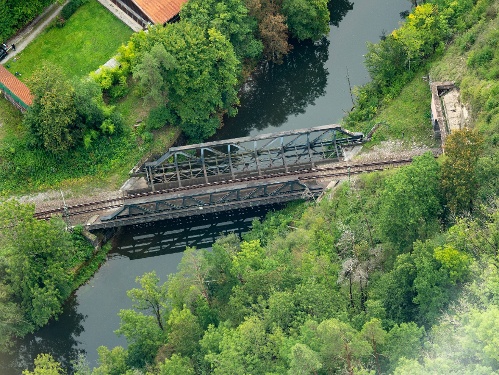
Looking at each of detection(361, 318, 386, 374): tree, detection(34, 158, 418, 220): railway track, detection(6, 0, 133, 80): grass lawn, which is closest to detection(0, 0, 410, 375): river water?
detection(34, 158, 418, 220): railway track

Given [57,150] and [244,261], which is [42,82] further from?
[244,261]

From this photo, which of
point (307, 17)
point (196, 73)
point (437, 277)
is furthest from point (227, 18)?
point (437, 277)

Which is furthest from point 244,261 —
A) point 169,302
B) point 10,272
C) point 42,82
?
point 42,82

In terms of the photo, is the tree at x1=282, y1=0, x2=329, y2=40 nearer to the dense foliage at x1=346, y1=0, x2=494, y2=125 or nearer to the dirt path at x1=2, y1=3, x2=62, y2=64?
the dense foliage at x1=346, y1=0, x2=494, y2=125

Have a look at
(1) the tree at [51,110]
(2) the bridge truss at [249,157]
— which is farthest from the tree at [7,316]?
(2) the bridge truss at [249,157]

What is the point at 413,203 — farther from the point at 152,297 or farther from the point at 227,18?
the point at 227,18

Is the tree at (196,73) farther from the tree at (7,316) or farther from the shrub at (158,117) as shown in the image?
the tree at (7,316)
